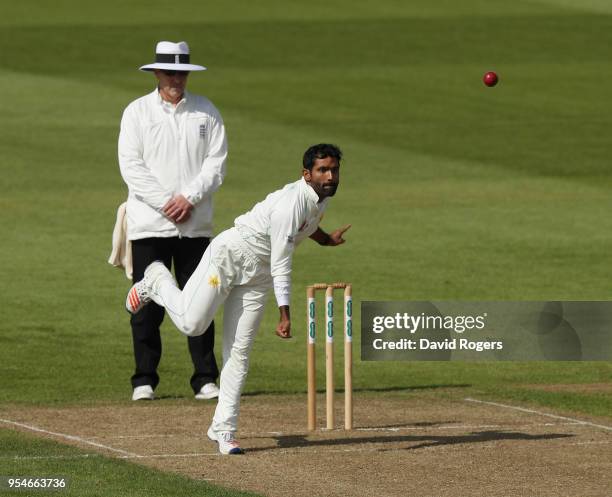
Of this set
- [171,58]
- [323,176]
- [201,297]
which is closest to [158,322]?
[171,58]

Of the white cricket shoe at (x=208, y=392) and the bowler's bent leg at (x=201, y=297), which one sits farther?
the white cricket shoe at (x=208, y=392)

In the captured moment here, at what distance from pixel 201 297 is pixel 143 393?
2.23 metres

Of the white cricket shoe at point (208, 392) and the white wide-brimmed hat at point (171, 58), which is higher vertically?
the white wide-brimmed hat at point (171, 58)

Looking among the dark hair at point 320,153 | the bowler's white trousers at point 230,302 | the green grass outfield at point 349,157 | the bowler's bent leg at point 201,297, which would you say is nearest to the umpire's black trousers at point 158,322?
the green grass outfield at point 349,157

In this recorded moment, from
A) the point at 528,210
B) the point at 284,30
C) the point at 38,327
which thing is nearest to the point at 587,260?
the point at 528,210

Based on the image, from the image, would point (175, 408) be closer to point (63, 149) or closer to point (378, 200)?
point (378, 200)

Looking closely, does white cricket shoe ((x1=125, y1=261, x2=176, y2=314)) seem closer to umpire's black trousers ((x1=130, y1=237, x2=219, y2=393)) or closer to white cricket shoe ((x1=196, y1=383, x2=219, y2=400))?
umpire's black trousers ((x1=130, y1=237, x2=219, y2=393))

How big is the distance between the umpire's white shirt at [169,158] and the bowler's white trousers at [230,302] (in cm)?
191

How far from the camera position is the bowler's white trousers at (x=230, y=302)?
10.4 metres

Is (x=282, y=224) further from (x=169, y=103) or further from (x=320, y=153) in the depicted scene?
(x=169, y=103)

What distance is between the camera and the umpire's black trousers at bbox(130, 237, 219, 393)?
12492mm

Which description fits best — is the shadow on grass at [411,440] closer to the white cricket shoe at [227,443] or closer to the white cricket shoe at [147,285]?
the white cricket shoe at [227,443]

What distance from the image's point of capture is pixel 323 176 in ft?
33.4

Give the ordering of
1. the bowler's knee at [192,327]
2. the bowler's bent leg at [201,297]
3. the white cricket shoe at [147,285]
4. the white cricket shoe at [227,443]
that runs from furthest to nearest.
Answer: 1. the white cricket shoe at [147,285]
2. the bowler's knee at [192,327]
3. the bowler's bent leg at [201,297]
4. the white cricket shoe at [227,443]
